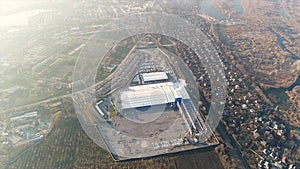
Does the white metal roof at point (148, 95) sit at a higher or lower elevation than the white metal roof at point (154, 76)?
lower

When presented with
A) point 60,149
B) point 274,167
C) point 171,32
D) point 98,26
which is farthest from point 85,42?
point 274,167

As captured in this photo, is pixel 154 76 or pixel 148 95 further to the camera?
pixel 154 76

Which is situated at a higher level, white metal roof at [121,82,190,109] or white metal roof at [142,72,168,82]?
white metal roof at [142,72,168,82]

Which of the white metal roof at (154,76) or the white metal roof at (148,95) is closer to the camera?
the white metal roof at (148,95)

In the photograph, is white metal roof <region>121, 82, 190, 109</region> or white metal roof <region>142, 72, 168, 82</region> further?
white metal roof <region>142, 72, 168, 82</region>

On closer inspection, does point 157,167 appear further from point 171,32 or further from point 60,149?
point 171,32
